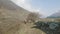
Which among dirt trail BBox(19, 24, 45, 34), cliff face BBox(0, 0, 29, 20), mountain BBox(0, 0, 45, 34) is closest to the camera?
dirt trail BBox(19, 24, 45, 34)

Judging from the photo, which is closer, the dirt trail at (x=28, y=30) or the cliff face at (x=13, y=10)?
the dirt trail at (x=28, y=30)

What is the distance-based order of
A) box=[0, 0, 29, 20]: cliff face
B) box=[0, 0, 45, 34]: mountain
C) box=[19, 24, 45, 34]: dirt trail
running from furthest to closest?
box=[0, 0, 29, 20]: cliff face, box=[0, 0, 45, 34]: mountain, box=[19, 24, 45, 34]: dirt trail

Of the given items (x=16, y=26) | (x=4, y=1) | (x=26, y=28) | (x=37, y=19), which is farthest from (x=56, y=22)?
(x=4, y=1)

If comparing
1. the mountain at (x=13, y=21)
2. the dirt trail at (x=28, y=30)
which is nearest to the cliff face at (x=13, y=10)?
the mountain at (x=13, y=21)

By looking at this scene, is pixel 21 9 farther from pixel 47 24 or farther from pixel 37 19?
pixel 47 24

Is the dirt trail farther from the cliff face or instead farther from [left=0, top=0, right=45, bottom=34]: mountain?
the cliff face

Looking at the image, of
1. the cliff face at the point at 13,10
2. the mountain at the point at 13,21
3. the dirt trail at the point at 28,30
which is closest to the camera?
the dirt trail at the point at 28,30

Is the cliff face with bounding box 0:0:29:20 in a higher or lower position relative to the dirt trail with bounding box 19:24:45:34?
higher

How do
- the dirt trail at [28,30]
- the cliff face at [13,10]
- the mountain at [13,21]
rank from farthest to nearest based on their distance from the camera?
the cliff face at [13,10] < the mountain at [13,21] < the dirt trail at [28,30]

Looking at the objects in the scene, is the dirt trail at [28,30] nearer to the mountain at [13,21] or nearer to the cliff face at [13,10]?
the mountain at [13,21]

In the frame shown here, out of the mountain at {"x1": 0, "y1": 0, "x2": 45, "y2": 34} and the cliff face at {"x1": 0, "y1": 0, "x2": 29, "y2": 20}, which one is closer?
the mountain at {"x1": 0, "y1": 0, "x2": 45, "y2": 34}

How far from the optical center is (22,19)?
15.9 feet

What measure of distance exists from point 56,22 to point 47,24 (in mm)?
276

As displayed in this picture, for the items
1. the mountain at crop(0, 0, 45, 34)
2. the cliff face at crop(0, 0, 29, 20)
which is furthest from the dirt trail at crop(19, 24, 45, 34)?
the cliff face at crop(0, 0, 29, 20)
